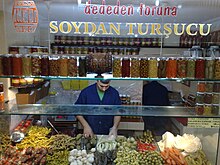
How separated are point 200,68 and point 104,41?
6.45ft

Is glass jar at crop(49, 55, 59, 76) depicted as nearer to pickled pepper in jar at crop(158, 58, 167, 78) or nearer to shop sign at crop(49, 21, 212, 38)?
pickled pepper in jar at crop(158, 58, 167, 78)

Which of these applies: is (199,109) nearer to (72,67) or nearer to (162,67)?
(162,67)

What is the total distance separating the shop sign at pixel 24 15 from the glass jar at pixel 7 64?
1.24 meters

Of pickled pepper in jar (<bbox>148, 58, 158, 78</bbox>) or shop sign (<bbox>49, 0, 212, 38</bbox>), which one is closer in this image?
pickled pepper in jar (<bbox>148, 58, 158, 78</bbox>)

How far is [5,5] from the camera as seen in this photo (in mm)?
2953

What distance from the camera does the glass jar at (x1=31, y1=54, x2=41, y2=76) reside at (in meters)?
1.65

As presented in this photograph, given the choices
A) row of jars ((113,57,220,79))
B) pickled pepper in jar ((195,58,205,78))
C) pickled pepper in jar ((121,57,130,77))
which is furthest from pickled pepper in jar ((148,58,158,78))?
pickled pepper in jar ((195,58,205,78))

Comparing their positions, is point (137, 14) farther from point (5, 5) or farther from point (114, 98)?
point (5, 5)

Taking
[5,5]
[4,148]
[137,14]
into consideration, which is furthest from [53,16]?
[4,148]

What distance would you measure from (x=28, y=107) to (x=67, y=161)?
2.01 ft

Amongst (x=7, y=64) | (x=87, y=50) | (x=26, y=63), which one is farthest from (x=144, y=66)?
(x=87, y=50)

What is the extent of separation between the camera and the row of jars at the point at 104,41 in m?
3.31

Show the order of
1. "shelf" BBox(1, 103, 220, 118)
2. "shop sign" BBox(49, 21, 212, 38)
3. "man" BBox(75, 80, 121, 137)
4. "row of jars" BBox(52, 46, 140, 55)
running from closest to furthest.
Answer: "shelf" BBox(1, 103, 220, 118) < "man" BBox(75, 80, 121, 137) < "shop sign" BBox(49, 21, 212, 38) < "row of jars" BBox(52, 46, 140, 55)

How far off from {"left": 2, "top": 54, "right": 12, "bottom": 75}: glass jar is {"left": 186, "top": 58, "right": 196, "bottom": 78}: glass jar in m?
1.41
